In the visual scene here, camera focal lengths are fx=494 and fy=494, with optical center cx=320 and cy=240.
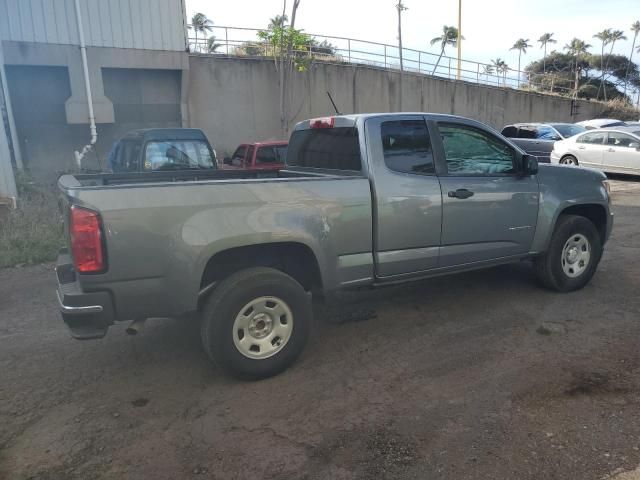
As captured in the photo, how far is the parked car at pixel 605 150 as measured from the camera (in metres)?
13.8

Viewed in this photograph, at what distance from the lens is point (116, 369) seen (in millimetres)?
3777

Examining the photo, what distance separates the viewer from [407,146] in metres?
4.20

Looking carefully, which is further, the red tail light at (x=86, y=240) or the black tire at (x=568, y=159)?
the black tire at (x=568, y=159)

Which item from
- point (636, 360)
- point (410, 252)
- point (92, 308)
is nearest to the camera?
point (92, 308)

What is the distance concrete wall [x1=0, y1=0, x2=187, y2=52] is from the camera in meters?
13.2

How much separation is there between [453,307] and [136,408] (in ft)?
9.94

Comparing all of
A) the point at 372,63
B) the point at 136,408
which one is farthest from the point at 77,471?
the point at 372,63

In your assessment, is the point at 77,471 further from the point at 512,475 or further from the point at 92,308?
the point at 512,475

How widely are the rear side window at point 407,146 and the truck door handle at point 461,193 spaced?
0.26 meters

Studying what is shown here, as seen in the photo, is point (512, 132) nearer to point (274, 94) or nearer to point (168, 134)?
point (274, 94)

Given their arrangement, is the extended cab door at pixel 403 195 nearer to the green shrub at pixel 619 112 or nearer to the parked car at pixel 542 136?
the parked car at pixel 542 136

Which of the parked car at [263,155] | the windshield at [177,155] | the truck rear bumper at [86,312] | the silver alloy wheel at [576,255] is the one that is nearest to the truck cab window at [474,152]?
the silver alloy wheel at [576,255]

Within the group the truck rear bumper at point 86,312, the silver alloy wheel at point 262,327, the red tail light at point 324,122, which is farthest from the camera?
the red tail light at point 324,122

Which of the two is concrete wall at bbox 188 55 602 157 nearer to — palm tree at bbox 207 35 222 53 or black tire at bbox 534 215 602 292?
palm tree at bbox 207 35 222 53
